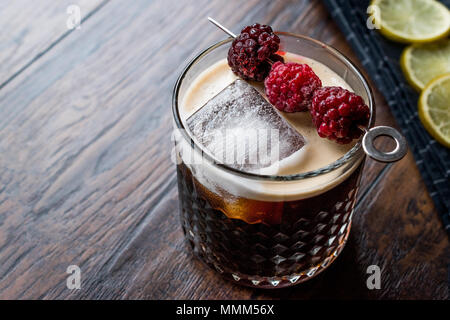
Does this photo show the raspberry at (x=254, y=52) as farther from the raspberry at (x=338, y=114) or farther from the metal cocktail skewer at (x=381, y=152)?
the metal cocktail skewer at (x=381, y=152)

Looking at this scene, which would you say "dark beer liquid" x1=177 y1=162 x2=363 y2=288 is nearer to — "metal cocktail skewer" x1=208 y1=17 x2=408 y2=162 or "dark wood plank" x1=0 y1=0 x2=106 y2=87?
"metal cocktail skewer" x1=208 y1=17 x2=408 y2=162

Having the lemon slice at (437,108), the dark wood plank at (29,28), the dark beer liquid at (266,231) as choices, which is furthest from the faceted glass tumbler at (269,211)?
the dark wood plank at (29,28)

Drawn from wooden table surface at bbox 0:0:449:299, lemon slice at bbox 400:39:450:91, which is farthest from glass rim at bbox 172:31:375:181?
lemon slice at bbox 400:39:450:91

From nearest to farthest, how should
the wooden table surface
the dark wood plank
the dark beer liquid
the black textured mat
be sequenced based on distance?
the dark beer liquid, the wooden table surface, the black textured mat, the dark wood plank

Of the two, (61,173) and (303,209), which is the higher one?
(61,173)

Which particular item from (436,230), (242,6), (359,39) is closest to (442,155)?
(436,230)

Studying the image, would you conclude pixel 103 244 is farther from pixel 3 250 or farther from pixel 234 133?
pixel 234 133

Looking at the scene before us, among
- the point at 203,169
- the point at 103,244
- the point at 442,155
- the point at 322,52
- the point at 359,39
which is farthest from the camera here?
the point at 359,39

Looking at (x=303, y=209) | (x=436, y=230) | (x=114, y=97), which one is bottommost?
(x=436, y=230)
